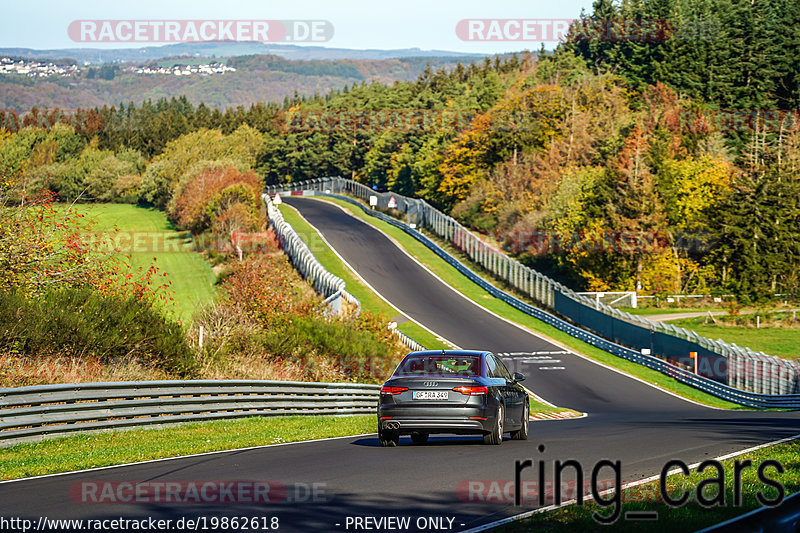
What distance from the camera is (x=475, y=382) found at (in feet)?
47.1

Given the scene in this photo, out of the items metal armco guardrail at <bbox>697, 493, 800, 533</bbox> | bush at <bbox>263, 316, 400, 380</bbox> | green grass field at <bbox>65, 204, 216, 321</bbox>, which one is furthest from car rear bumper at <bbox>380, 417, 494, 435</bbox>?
green grass field at <bbox>65, 204, 216, 321</bbox>

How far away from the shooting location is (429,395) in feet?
46.8

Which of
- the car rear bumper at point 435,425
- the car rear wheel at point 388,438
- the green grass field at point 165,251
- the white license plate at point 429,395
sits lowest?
the green grass field at point 165,251

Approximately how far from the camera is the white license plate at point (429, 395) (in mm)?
14234

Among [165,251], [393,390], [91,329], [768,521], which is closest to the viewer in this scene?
[768,521]

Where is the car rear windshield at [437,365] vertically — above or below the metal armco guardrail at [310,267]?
above

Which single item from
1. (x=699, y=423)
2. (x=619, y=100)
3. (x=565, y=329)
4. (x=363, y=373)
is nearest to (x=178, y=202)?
(x=619, y=100)

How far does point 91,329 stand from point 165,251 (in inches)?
2477

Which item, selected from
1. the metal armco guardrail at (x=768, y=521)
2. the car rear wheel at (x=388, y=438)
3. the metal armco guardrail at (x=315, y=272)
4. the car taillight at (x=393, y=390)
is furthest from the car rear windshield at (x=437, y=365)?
the metal armco guardrail at (x=315, y=272)

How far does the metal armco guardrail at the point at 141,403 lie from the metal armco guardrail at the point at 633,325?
21.2 meters

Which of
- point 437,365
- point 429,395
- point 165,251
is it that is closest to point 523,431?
point 437,365

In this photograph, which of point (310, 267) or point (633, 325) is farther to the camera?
point (310, 267)

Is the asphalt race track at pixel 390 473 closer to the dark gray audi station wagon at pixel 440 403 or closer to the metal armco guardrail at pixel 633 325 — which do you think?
the dark gray audi station wagon at pixel 440 403

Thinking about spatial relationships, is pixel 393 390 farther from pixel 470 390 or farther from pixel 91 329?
pixel 91 329
